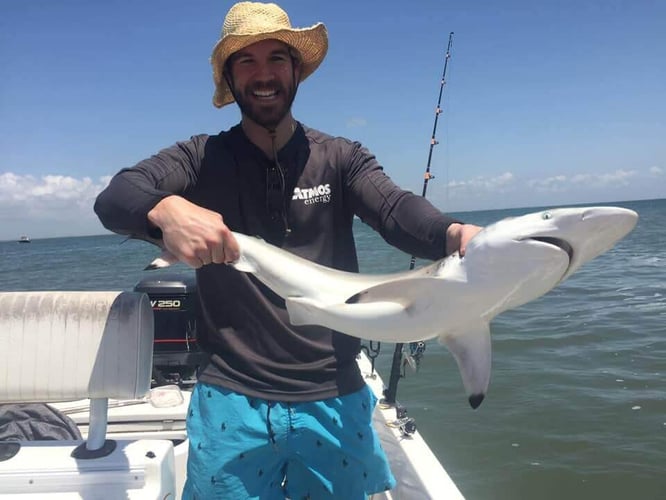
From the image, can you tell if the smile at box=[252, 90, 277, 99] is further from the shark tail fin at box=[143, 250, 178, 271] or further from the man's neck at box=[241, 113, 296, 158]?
the shark tail fin at box=[143, 250, 178, 271]

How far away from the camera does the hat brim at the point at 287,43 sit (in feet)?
7.97

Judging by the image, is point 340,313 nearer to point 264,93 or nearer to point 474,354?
point 474,354

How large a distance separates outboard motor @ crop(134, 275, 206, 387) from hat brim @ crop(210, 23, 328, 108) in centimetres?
280

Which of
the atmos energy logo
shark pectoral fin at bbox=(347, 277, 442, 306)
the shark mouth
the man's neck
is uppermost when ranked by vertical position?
the man's neck

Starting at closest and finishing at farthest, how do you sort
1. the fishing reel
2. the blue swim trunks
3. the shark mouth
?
the shark mouth < the blue swim trunks < the fishing reel

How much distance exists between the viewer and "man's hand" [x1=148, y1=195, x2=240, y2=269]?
1965 millimetres

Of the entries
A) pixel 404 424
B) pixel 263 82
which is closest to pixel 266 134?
pixel 263 82

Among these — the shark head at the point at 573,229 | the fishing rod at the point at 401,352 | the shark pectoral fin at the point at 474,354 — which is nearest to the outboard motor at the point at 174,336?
the fishing rod at the point at 401,352

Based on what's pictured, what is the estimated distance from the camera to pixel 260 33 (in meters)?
2.39

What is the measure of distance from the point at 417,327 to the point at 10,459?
2.18 m

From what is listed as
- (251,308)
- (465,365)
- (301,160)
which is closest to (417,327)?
(465,365)

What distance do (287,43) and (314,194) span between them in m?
0.74

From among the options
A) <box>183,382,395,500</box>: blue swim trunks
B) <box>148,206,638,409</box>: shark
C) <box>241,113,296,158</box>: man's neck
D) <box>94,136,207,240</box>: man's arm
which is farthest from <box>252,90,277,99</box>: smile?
<box>183,382,395,500</box>: blue swim trunks

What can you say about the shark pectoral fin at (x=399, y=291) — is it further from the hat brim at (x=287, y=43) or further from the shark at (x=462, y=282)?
the hat brim at (x=287, y=43)
